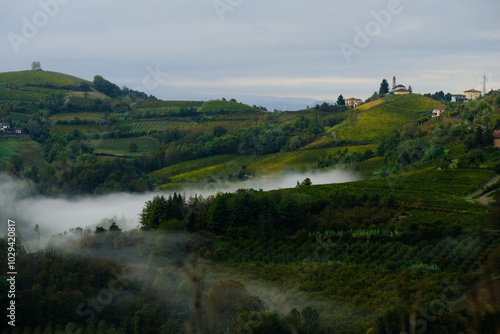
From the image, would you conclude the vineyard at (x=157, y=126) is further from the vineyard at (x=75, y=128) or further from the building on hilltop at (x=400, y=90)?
the building on hilltop at (x=400, y=90)

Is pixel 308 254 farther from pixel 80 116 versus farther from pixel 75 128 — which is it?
pixel 80 116

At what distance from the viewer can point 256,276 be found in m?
24.8

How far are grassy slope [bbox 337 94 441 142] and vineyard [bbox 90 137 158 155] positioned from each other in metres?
32.4

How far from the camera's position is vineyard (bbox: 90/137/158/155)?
84625 millimetres

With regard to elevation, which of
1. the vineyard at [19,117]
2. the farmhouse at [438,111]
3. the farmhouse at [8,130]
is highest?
the farmhouse at [438,111]

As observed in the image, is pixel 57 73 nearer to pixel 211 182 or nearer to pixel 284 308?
pixel 211 182

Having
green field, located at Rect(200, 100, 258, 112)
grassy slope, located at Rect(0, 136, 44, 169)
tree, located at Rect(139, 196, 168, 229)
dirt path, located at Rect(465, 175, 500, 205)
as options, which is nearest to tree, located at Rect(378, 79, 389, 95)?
green field, located at Rect(200, 100, 258, 112)

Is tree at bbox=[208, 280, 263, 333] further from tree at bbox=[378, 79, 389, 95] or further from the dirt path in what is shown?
tree at bbox=[378, 79, 389, 95]

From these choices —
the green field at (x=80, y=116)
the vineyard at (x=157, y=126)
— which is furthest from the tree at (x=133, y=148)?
the green field at (x=80, y=116)

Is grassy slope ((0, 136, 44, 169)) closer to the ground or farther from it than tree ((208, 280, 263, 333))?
farther from it

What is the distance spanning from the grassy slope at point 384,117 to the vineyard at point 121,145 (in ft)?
106

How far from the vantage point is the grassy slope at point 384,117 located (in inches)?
2847

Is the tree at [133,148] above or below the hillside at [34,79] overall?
below

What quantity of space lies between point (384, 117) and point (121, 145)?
4297 centimetres
